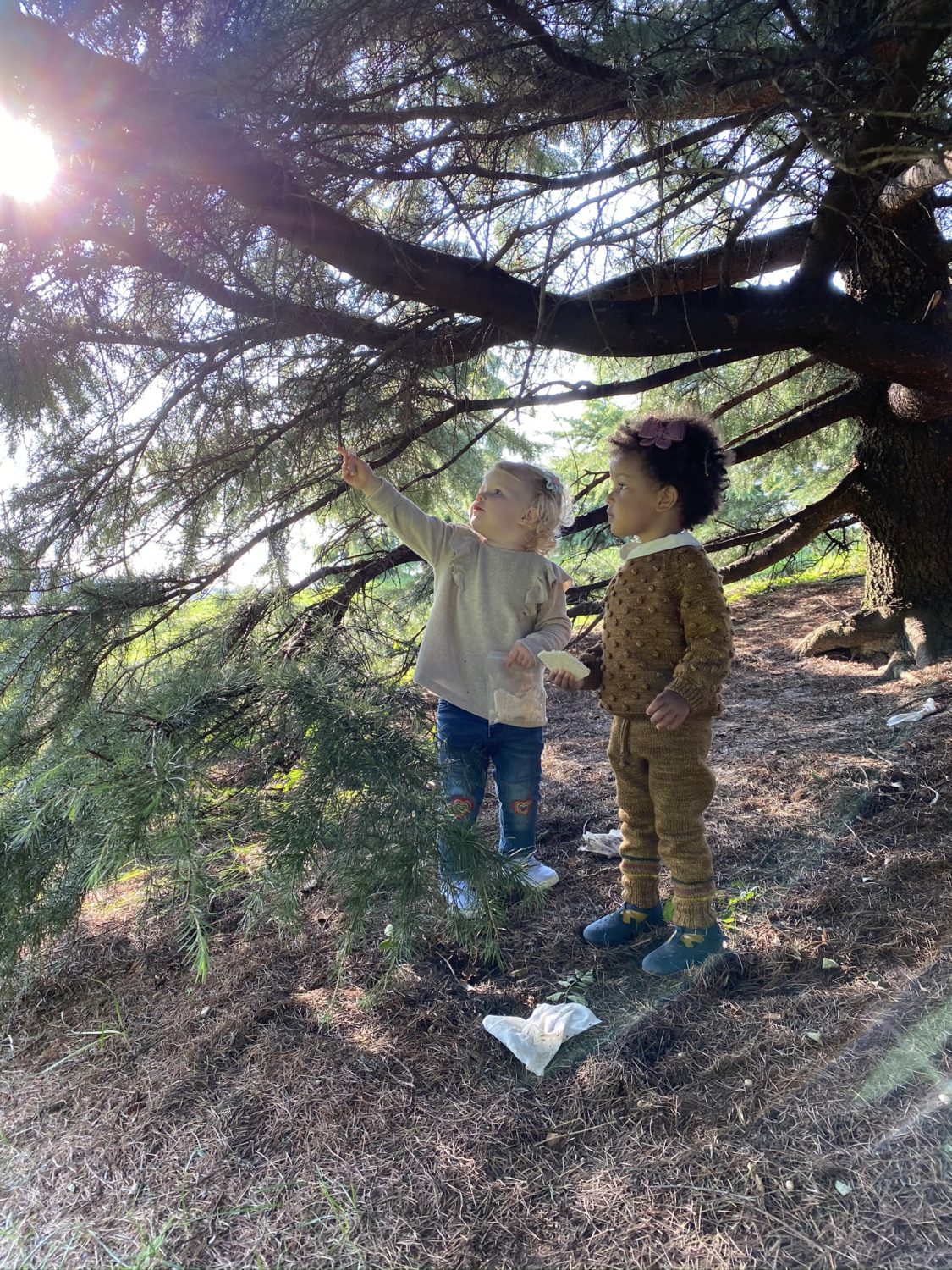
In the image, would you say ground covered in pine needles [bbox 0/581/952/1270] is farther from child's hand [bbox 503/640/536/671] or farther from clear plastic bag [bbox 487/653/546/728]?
child's hand [bbox 503/640/536/671]

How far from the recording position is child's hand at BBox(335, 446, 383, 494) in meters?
2.35

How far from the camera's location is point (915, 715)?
11.1ft

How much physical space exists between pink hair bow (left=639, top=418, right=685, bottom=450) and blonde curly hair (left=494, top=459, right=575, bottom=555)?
41cm

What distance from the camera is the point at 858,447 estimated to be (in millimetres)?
4203

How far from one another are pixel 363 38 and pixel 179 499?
1.63m

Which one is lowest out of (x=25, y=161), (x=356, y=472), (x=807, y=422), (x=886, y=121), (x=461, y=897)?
(x=461, y=897)

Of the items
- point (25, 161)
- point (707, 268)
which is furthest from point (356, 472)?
point (707, 268)

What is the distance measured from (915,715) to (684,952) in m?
2.06

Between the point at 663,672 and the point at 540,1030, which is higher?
the point at 663,672

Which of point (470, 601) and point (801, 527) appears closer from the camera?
point (470, 601)

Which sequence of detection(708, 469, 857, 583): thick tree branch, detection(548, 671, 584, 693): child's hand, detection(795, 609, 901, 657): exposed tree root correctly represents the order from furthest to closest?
detection(795, 609, 901, 657): exposed tree root → detection(708, 469, 857, 583): thick tree branch → detection(548, 671, 584, 693): child's hand

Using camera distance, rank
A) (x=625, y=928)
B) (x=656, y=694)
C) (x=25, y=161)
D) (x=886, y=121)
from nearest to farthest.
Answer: (x=25, y=161) → (x=886, y=121) → (x=656, y=694) → (x=625, y=928)

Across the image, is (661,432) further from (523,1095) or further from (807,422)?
(807,422)

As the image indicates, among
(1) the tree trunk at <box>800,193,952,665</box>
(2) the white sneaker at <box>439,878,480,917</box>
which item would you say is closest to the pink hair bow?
(2) the white sneaker at <box>439,878,480,917</box>
